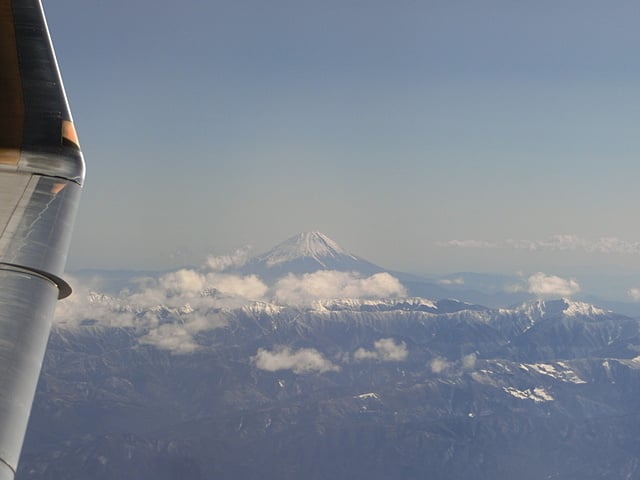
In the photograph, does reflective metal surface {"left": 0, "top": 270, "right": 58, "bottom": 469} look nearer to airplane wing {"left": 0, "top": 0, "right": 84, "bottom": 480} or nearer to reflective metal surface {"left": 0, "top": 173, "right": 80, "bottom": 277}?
airplane wing {"left": 0, "top": 0, "right": 84, "bottom": 480}

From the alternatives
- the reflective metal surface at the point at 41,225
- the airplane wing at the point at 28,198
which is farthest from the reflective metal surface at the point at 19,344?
the reflective metal surface at the point at 41,225

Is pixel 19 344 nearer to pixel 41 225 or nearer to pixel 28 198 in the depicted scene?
pixel 41 225

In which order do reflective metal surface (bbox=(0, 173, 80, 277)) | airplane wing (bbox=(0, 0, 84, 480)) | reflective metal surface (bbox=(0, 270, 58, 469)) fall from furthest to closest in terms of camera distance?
reflective metal surface (bbox=(0, 173, 80, 277)) → airplane wing (bbox=(0, 0, 84, 480)) → reflective metal surface (bbox=(0, 270, 58, 469))

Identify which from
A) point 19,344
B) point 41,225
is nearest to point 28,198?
point 41,225

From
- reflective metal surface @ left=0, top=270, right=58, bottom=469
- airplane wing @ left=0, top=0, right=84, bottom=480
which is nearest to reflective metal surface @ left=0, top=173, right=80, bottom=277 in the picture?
airplane wing @ left=0, top=0, right=84, bottom=480

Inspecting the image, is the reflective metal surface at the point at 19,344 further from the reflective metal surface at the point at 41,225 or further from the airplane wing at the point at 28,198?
the reflective metal surface at the point at 41,225

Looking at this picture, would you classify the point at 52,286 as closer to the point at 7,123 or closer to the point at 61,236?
the point at 61,236

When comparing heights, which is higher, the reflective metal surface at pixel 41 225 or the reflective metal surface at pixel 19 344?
the reflective metal surface at pixel 41 225

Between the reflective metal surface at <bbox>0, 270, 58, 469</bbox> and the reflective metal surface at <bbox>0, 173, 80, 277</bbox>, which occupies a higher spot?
the reflective metal surface at <bbox>0, 173, 80, 277</bbox>
